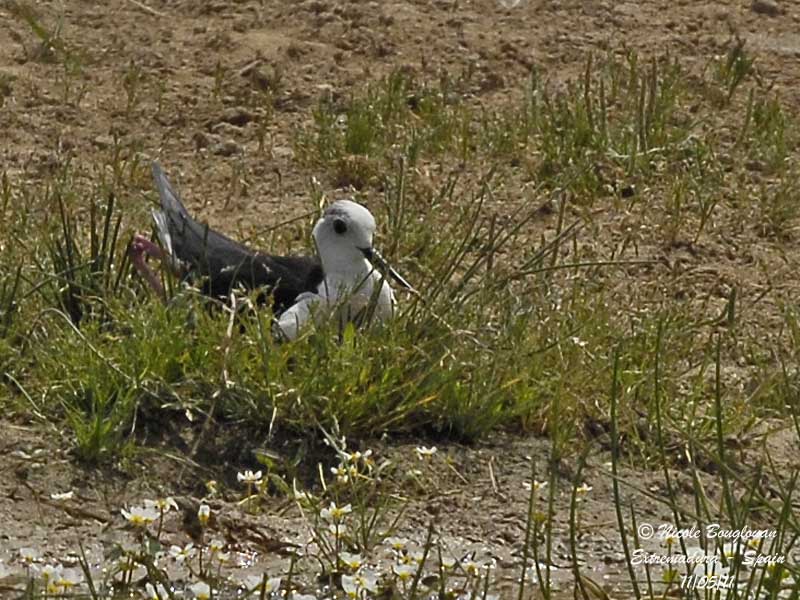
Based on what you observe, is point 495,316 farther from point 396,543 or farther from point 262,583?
point 262,583

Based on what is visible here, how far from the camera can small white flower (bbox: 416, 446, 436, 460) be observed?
15.3 feet

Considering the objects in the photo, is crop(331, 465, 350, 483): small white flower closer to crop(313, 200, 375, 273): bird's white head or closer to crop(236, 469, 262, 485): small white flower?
crop(236, 469, 262, 485): small white flower

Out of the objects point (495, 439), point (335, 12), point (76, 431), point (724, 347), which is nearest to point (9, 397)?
point (76, 431)

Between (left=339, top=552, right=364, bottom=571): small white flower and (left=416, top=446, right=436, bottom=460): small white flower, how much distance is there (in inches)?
14.2

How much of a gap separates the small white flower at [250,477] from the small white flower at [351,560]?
302 mm

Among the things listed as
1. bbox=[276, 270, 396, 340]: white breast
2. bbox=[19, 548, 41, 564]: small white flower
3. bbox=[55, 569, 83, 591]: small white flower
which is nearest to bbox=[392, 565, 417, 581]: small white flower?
bbox=[55, 569, 83, 591]: small white flower

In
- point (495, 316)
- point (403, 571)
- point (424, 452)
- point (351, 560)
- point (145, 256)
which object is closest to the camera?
point (403, 571)

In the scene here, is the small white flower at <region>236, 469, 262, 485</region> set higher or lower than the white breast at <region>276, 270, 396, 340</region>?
lower

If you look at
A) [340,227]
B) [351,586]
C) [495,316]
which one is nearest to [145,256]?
[340,227]

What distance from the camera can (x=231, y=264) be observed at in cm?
592

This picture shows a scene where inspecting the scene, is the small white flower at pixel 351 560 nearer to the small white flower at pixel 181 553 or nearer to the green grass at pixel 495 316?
the green grass at pixel 495 316

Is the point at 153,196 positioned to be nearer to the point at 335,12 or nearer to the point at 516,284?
the point at 516,284

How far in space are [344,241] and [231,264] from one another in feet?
1.19

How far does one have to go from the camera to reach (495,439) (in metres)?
5.17
